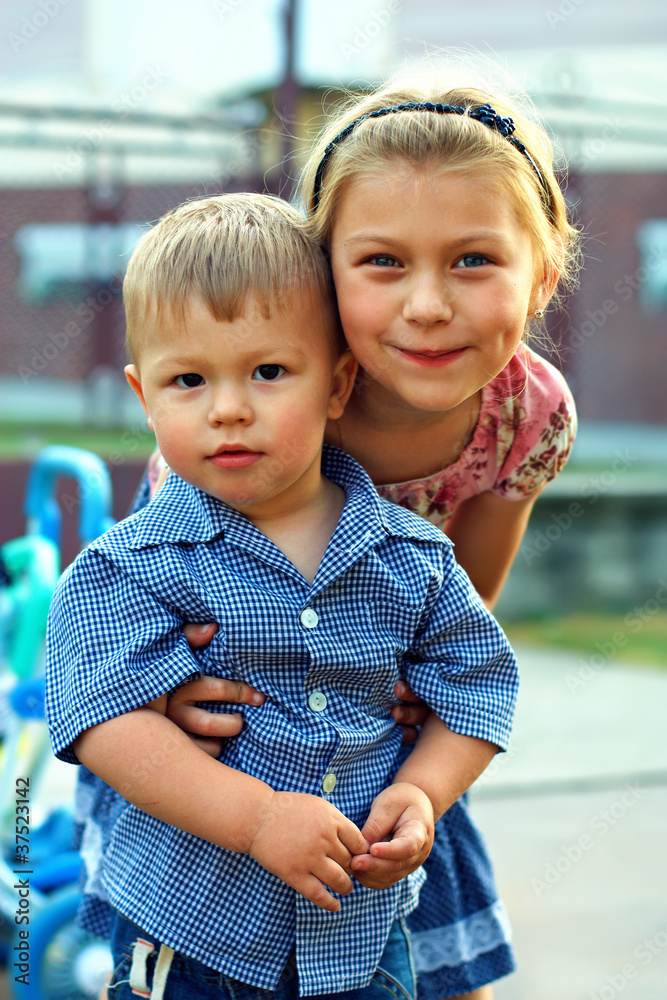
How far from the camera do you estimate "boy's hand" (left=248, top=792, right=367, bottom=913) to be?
1.09 meters

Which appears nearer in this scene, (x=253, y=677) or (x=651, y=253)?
(x=253, y=677)

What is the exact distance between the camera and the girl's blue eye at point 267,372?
3.80 feet

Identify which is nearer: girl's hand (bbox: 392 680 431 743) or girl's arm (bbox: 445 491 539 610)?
girl's hand (bbox: 392 680 431 743)

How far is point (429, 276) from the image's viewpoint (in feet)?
3.92

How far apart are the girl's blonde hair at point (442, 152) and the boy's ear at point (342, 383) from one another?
149 millimetres

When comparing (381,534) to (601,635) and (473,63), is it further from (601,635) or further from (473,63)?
(601,635)

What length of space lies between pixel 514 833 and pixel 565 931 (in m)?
0.50

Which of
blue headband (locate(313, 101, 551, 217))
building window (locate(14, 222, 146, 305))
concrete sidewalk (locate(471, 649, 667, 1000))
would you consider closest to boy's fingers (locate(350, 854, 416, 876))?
blue headband (locate(313, 101, 551, 217))

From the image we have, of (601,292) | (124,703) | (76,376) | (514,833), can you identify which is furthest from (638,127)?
(124,703)

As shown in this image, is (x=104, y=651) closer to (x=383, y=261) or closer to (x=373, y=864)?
(x=373, y=864)

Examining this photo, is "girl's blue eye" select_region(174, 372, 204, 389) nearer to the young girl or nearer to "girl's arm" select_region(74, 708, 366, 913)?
the young girl

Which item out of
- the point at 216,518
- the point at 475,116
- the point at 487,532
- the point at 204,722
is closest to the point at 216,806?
the point at 204,722

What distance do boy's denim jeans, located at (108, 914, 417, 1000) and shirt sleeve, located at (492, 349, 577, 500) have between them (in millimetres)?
668

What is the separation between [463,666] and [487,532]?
1.48ft
